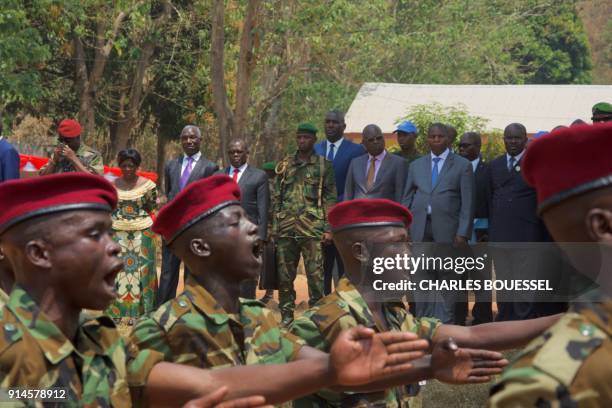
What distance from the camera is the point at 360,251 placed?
5.24 m

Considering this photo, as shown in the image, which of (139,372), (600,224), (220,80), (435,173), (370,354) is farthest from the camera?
(220,80)

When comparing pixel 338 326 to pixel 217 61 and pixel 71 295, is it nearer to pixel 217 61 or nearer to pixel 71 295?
pixel 71 295

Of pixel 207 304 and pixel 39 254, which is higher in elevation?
pixel 39 254

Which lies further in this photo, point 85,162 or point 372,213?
point 85,162

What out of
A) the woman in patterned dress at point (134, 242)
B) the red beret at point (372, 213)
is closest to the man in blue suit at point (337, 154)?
the woman in patterned dress at point (134, 242)

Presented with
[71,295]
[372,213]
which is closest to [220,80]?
[372,213]

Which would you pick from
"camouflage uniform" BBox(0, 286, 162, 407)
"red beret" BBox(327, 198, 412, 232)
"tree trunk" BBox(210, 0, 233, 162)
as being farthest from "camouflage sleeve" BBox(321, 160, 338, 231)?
"camouflage uniform" BBox(0, 286, 162, 407)

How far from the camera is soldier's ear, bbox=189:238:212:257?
4.56 meters

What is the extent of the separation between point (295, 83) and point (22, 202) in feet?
88.0

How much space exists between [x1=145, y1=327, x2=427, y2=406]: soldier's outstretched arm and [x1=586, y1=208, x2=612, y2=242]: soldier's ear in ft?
2.63

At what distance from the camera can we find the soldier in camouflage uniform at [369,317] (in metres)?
4.55

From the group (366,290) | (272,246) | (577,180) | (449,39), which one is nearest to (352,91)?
(449,39)

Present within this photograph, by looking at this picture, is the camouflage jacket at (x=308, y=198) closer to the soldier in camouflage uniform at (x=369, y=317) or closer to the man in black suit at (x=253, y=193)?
the man in black suit at (x=253, y=193)

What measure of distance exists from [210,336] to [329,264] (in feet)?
23.6
